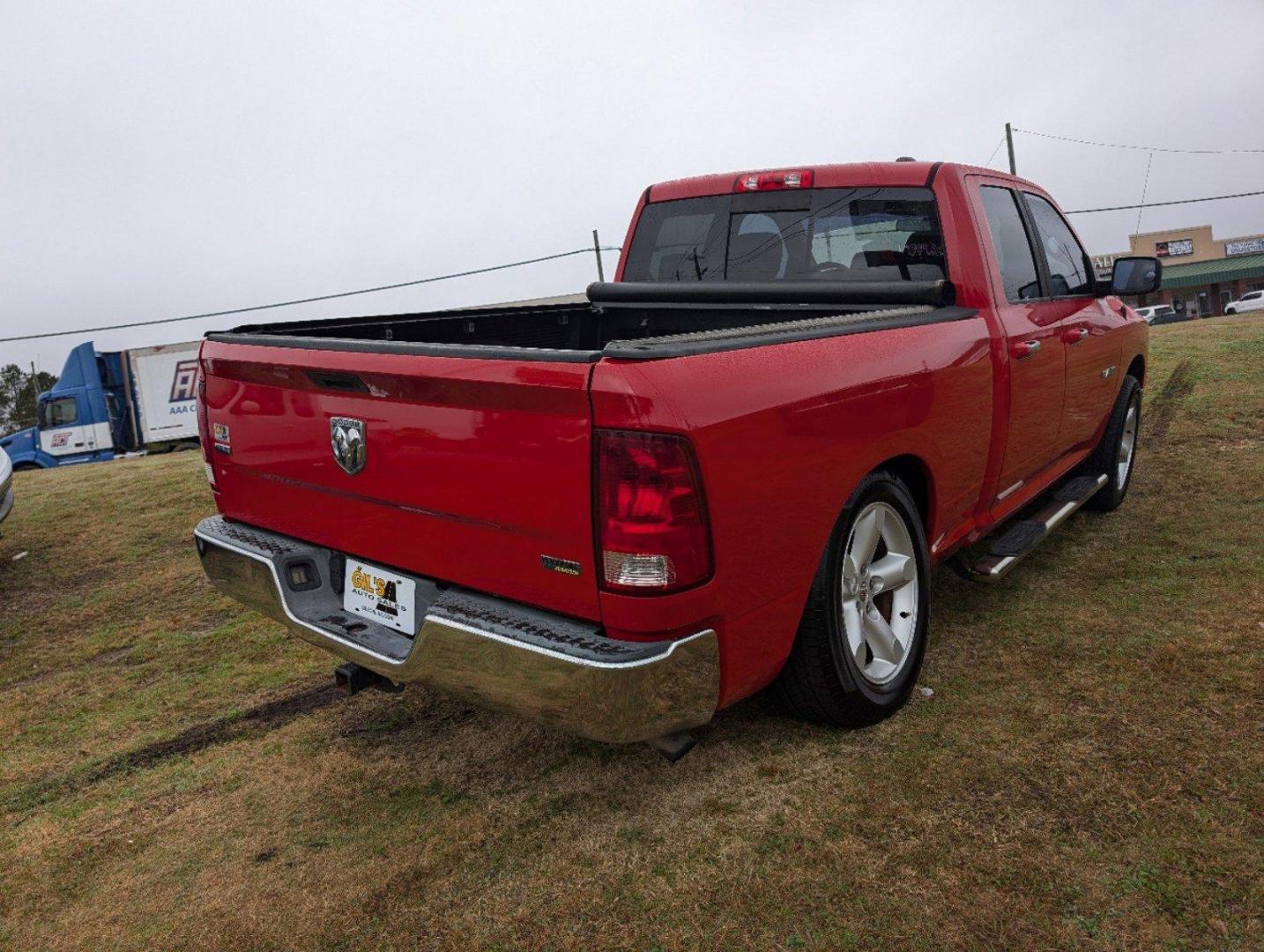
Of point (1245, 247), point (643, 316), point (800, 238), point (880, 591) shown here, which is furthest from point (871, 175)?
point (1245, 247)

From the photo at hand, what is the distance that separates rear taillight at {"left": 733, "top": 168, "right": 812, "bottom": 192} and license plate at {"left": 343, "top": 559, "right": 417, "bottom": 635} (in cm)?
255

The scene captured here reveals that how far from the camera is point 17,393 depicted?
2758 inches

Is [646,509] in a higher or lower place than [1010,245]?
lower

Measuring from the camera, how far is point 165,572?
6.19m

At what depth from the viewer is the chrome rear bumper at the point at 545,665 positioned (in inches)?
85.6

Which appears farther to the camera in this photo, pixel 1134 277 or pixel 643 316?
pixel 1134 277

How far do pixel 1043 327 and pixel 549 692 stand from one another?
10.0 ft

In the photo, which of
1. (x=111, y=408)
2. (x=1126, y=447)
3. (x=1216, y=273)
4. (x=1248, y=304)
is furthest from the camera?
(x=1216, y=273)

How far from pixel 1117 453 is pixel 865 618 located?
332 centimetres

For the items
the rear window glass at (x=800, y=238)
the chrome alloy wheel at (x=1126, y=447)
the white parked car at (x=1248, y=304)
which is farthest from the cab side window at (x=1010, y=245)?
the white parked car at (x=1248, y=304)

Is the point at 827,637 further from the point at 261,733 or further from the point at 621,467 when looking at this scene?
the point at 261,733

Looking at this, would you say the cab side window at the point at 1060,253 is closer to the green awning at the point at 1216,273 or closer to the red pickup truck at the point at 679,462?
the red pickup truck at the point at 679,462

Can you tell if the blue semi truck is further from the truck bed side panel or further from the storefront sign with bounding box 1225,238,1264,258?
the storefront sign with bounding box 1225,238,1264,258

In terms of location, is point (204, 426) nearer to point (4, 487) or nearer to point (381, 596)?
point (381, 596)
